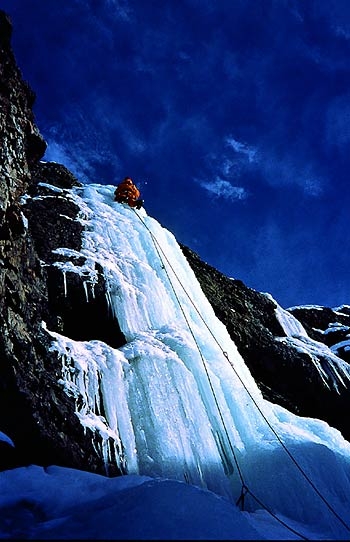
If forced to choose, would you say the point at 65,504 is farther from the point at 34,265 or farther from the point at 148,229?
the point at 148,229

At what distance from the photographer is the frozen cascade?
21.6ft

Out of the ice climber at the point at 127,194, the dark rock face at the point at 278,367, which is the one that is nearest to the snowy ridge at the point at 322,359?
the dark rock face at the point at 278,367

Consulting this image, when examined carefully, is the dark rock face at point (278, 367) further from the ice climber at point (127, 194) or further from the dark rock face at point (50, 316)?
the ice climber at point (127, 194)

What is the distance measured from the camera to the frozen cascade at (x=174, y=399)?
260 inches

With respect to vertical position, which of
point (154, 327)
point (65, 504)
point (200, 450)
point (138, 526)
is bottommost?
point (138, 526)

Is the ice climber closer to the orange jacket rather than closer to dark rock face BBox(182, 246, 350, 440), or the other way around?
the orange jacket

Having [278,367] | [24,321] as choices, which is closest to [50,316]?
[24,321]

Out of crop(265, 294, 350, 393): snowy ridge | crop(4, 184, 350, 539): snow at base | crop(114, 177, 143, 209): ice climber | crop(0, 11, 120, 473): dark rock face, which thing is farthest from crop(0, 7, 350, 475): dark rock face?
Result: crop(114, 177, 143, 209): ice climber

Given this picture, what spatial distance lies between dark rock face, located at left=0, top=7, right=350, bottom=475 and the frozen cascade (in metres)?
0.40

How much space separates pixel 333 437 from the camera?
29.2 ft

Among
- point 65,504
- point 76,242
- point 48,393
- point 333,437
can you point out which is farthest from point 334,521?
point 76,242

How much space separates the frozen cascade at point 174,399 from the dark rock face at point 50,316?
1.33 feet

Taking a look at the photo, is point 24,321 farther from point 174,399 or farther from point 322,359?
point 322,359

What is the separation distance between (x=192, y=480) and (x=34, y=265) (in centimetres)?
538
